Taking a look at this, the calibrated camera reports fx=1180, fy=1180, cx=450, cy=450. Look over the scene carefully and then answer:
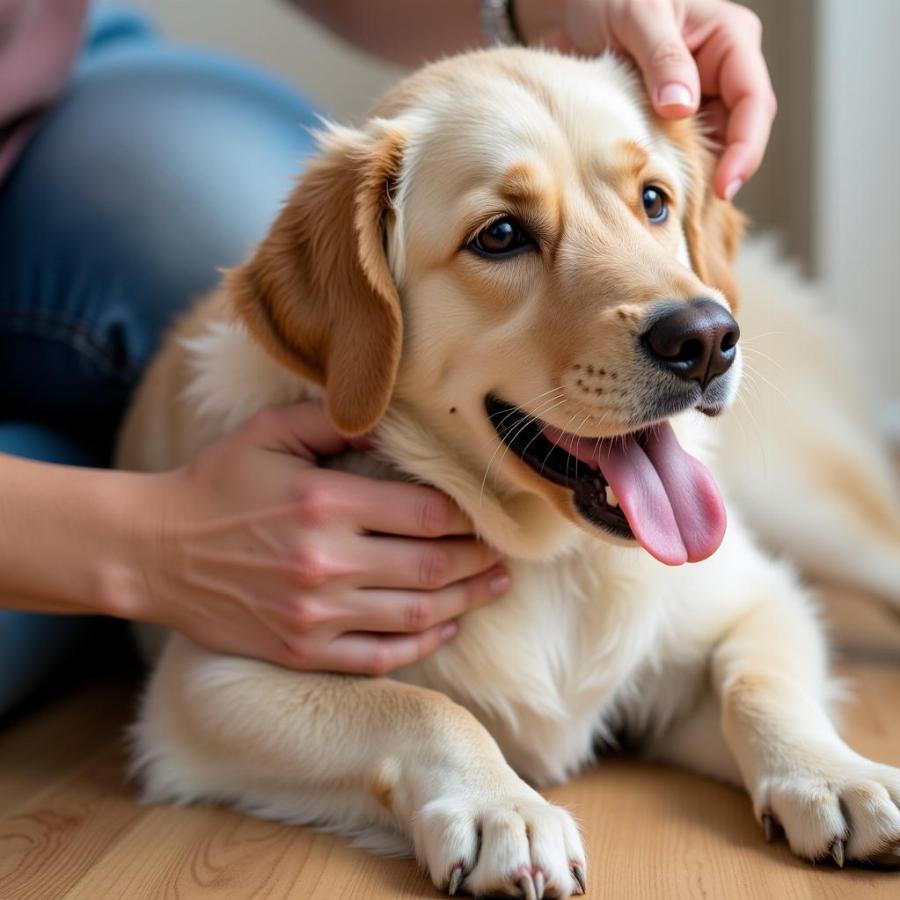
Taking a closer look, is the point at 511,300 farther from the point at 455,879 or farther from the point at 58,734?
the point at 58,734

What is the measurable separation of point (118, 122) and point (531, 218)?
53.9 inches

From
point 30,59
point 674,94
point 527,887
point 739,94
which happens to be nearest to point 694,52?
point 739,94

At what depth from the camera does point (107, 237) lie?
95.1 inches

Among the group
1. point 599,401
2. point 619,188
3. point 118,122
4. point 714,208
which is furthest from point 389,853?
point 118,122

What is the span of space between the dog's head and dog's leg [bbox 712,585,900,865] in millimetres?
250

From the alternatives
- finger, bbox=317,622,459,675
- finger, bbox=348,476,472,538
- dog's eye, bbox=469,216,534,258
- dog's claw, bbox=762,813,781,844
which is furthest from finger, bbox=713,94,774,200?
dog's claw, bbox=762,813,781,844

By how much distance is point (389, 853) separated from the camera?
1457mm

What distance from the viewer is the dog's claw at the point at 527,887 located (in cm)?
126

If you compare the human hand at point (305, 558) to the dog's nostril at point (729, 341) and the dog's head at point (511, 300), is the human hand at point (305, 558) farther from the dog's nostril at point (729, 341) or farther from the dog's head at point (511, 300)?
the dog's nostril at point (729, 341)

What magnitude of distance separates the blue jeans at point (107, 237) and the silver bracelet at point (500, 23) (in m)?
0.44

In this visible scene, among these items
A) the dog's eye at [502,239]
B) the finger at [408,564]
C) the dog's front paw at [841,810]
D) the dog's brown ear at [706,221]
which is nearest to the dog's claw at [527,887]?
the dog's front paw at [841,810]

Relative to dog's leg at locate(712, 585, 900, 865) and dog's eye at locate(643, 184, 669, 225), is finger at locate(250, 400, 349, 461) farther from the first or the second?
dog's leg at locate(712, 585, 900, 865)

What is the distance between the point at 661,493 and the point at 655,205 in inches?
17.6

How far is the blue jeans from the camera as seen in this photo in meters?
2.35
